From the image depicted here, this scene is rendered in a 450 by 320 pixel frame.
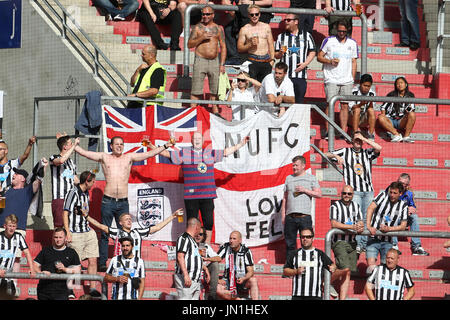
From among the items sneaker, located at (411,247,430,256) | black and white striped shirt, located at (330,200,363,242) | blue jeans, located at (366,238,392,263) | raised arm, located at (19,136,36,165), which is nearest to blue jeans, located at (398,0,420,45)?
sneaker, located at (411,247,430,256)

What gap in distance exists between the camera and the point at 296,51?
60.4 ft

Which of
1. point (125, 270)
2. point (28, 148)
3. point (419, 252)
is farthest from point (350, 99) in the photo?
point (28, 148)

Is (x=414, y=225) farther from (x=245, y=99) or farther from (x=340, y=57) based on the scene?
(x=340, y=57)

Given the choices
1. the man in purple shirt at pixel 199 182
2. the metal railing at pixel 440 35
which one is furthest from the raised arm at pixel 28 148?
the metal railing at pixel 440 35

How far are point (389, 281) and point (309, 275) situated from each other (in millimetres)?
942

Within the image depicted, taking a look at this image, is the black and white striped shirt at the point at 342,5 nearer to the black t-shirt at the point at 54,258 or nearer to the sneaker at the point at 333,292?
the sneaker at the point at 333,292

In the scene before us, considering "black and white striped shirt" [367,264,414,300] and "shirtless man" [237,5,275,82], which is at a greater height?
"shirtless man" [237,5,275,82]

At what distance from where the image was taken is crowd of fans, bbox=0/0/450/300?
48.5 feet

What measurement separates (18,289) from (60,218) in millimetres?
1328

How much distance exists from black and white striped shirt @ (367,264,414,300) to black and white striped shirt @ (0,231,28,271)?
4.23m

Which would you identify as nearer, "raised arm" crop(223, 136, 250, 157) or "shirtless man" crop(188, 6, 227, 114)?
"raised arm" crop(223, 136, 250, 157)

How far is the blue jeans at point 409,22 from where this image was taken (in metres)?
20.3

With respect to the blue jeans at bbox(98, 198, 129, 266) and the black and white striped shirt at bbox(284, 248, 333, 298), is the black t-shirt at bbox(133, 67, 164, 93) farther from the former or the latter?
the black and white striped shirt at bbox(284, 248, 333, 298)
